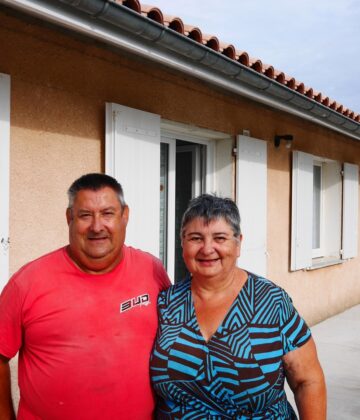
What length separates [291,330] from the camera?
189 cm

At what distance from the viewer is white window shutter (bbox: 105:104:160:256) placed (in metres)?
3.63

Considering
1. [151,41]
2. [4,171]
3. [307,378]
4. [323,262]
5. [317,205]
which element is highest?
[151,41]

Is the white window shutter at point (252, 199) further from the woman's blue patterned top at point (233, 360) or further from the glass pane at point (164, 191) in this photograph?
the woman's blue patterned top at point (233, 360)

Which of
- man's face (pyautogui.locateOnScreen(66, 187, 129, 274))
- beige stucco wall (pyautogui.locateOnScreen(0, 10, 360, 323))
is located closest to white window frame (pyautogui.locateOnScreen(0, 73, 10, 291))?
beige stucco wall (pyautogui.locateOnScreen(0, 10, 360, 323))

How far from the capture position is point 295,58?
2655cm

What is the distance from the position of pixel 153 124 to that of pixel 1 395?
2.51m

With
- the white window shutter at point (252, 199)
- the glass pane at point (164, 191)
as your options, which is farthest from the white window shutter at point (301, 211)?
the glass pane at point (164, 191)

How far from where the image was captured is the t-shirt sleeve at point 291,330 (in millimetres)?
1883

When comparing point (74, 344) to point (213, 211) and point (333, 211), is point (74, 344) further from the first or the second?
point (333, 211)

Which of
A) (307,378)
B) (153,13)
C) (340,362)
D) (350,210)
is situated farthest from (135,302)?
(350,210)

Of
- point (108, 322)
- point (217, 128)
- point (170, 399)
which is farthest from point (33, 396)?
point (217, 128)

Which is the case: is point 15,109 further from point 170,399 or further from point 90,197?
point 170,399

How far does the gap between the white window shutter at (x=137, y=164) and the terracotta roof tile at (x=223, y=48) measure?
2.33 feet

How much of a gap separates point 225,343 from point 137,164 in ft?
7.18
